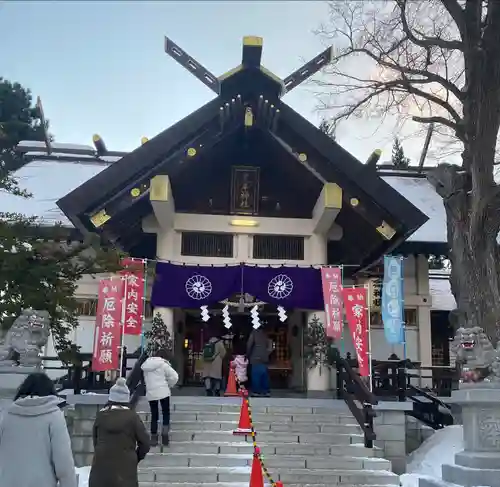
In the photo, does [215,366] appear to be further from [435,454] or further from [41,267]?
[41,267]

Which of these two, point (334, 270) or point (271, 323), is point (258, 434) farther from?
point (271, 323)

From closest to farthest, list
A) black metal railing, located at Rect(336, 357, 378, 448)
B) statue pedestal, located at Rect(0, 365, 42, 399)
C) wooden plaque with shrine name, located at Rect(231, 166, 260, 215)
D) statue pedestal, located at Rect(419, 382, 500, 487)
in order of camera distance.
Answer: statue pedestal, located at Rect(0, 365, 42, 399) < statue pedestal, located at Rect(419, 382, 500, 487) < black metal railing, located at Rect(336, 357, 378, 448) < wooden plaque with shrine name, located at Rect(231, 166, 260, 215)

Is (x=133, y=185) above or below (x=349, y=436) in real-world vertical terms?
above

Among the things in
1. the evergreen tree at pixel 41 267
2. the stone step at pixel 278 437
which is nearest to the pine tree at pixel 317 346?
the stone step at pixel 278 437

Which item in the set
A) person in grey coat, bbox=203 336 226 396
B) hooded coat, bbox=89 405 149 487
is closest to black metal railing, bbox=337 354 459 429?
person in grey coat, bbox=203 336 226 396

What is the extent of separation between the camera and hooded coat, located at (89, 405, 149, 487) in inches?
205

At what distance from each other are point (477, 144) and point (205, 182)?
658cm

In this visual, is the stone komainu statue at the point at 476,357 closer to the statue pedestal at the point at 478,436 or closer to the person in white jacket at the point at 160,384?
the statue pedestal at the point at 478,436

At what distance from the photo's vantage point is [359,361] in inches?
486

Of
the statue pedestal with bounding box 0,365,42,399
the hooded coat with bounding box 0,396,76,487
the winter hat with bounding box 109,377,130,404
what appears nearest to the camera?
the hooded coat with bounding box 0,396,76,487

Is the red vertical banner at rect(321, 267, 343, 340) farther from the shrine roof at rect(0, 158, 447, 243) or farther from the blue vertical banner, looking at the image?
the shrine roof at rect(0, 158, 447, 243)

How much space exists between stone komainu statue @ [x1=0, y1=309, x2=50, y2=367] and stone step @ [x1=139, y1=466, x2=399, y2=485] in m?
2.54

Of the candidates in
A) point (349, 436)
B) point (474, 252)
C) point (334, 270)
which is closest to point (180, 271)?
point (334, 270)

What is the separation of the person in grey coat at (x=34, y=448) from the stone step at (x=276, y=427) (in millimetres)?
6293
